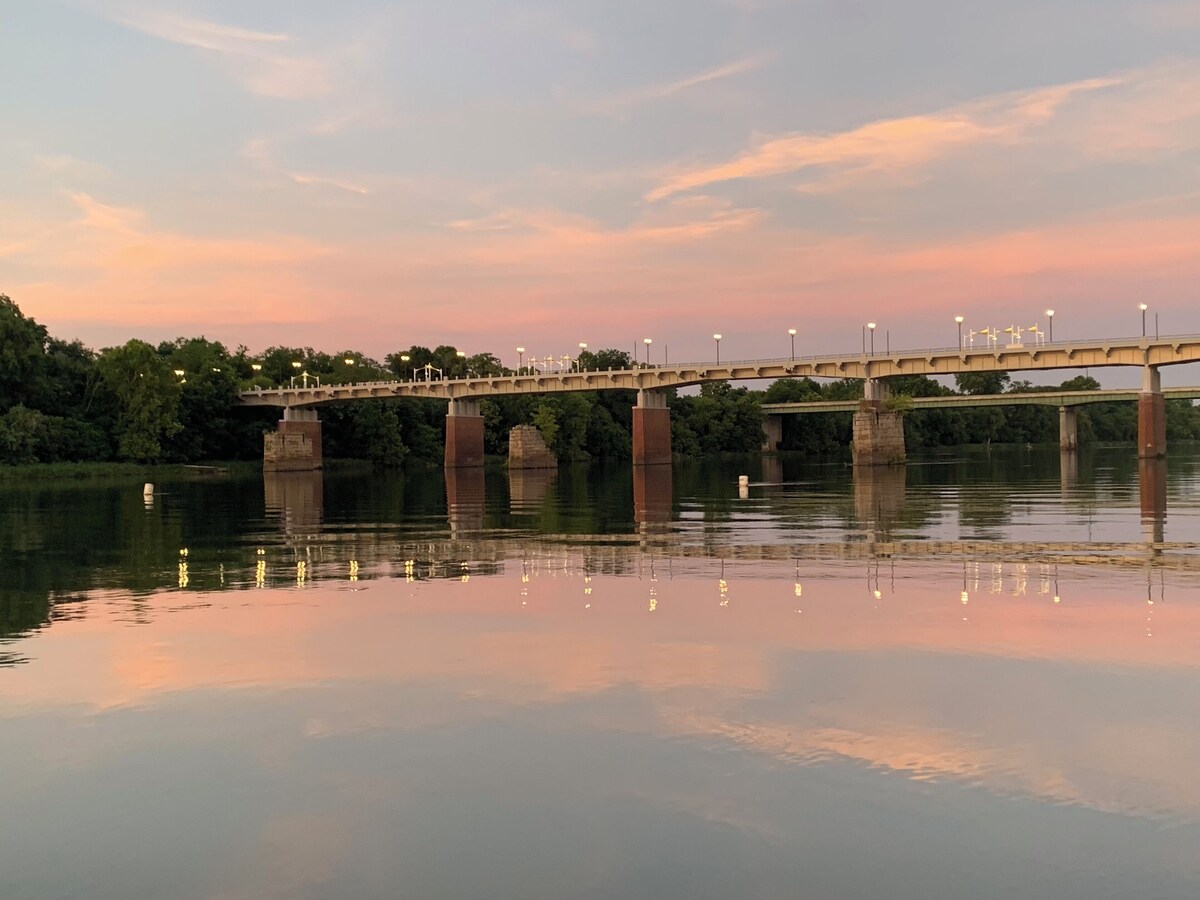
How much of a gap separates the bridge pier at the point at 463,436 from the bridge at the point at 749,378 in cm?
13

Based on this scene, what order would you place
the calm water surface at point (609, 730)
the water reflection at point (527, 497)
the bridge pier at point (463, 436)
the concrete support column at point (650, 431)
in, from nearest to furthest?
the calm water surface at point (609, 730)
the water reflection at point (527, 497)
the concrete support column at point (650, 431)
the bridge pier at point (463, 436)

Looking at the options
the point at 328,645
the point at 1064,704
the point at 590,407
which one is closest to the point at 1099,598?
the point at 1064,704

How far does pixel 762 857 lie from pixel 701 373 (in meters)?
128

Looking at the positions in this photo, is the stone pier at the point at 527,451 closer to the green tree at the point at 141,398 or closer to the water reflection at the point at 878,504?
Answer: the green tree at the point at 141,398

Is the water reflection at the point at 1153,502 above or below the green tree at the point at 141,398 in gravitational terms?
below

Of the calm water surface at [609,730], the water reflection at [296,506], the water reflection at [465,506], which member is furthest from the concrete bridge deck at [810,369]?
Answer: the calm water surface at [609,730]

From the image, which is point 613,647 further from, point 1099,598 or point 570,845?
point 1099,598

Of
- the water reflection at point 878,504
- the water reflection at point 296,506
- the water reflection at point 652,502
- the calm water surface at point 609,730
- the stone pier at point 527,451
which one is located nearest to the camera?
the calm water surface at point 609,730

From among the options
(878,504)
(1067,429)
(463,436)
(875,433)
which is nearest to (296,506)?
(878,504)

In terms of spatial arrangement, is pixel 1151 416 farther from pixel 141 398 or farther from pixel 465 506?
pixel 141 398

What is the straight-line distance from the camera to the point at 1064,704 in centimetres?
1397

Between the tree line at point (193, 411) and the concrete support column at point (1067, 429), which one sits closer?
the tree line at point (193, 411)

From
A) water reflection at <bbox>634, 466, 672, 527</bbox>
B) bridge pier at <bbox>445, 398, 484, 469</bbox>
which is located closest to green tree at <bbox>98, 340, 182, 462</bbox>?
bridge pier at <bbox>445, 398, 484, 469</bbox>

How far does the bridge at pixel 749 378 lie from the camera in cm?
11462
